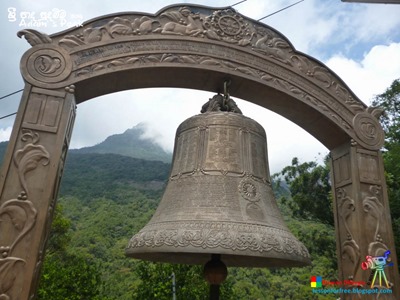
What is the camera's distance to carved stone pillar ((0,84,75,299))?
251 centimetres

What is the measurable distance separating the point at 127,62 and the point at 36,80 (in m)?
0.79

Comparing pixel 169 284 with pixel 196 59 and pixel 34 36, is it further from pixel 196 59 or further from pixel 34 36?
pixel 34 36

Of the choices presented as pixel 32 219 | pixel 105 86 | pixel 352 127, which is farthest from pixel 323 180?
pixel 32 219

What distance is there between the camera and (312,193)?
1163 centimetres

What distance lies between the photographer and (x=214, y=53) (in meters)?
3.51

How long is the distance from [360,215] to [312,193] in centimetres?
845

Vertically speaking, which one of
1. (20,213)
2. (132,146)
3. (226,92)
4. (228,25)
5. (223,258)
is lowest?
(223,258)

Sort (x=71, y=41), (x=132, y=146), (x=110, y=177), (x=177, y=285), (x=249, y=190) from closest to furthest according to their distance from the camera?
(x=249, y=190)
(x=71, y=41)
(x=177, y=285)
(x=110, y=177)
(x=132, y=146)

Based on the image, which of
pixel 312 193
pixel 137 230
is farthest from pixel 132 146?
pixel 312 193

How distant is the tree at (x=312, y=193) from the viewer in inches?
443

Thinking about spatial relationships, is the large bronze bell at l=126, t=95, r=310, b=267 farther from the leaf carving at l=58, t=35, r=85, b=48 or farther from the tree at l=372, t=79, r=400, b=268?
the tree at l=372, t=79, r=400, b=268

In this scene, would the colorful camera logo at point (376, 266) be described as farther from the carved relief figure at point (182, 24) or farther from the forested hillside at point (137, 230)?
the forested hillside at point (137, 230)

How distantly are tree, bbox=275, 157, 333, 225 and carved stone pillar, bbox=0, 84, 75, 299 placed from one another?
31.7ft

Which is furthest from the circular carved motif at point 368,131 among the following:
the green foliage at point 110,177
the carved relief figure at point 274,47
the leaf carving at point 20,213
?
the green foliage at point 110,177
